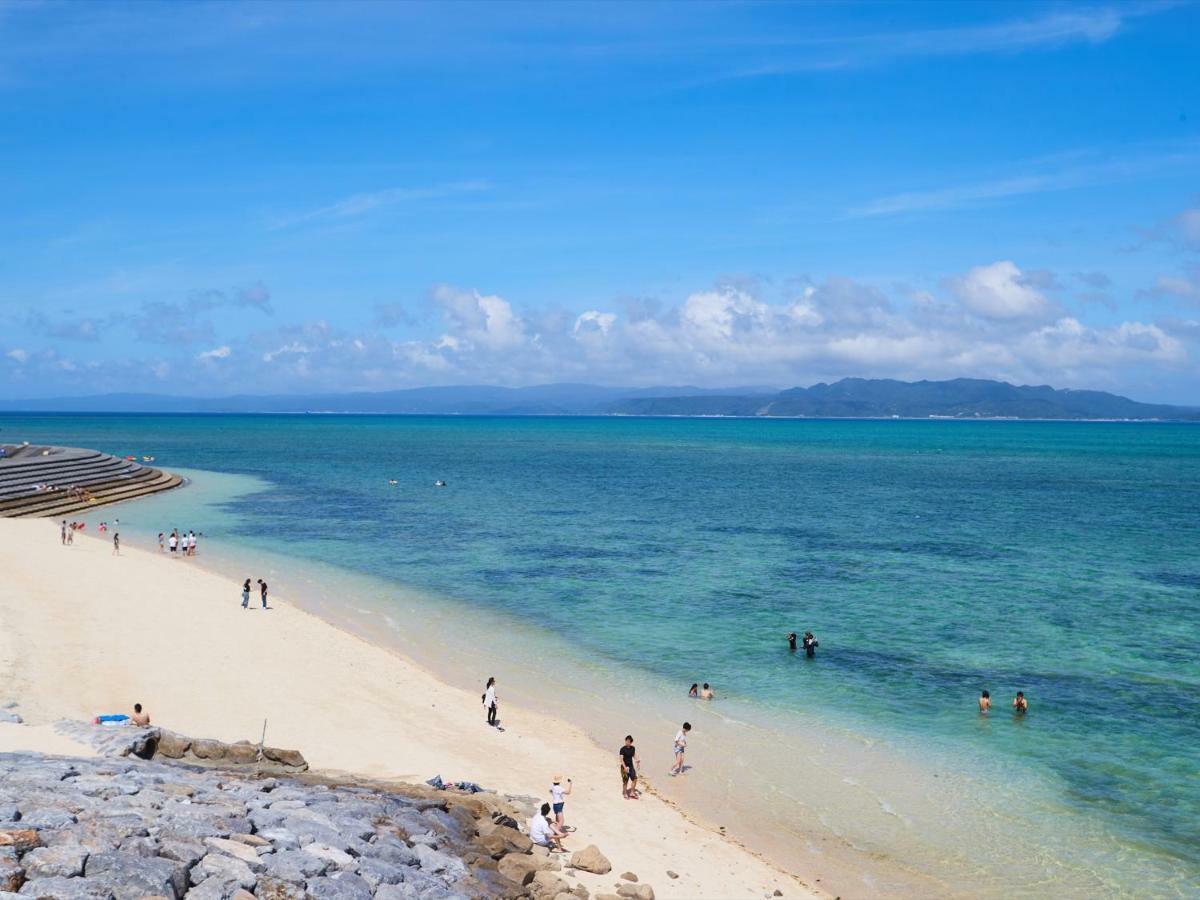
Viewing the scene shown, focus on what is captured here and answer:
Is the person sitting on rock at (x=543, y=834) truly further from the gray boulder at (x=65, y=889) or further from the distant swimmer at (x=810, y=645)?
the distant swimmer at (x=810, y=645)

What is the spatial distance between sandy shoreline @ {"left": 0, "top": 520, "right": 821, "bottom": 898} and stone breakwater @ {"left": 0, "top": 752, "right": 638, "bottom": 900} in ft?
7.09

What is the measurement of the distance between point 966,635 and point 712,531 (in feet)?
95.9

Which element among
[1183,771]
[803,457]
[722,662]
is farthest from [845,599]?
[803,457]

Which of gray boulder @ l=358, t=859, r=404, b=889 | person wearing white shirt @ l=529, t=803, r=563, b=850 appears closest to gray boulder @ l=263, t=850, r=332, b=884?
gray boulder @ l=358, t=859, r=404, b=889

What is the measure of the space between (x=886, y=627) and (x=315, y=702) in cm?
2372

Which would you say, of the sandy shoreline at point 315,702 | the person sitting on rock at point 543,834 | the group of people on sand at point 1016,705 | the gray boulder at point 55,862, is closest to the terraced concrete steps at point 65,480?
the sandy shoreline at point 315,702

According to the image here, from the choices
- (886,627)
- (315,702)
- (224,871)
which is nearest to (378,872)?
(224,871)

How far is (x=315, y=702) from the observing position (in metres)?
26.8

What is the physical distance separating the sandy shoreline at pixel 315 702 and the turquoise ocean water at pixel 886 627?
9.21 feet

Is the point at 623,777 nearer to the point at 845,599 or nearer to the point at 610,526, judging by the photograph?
the point at 845,599

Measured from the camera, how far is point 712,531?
218 ft

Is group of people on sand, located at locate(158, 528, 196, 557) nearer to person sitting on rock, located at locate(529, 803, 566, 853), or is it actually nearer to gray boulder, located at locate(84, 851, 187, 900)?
person sitting on rock, located at locate(529, 803, 566, 853)

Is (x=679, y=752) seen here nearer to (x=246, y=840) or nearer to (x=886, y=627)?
(x=246, y=840)

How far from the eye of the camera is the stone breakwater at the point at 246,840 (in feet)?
40.0
